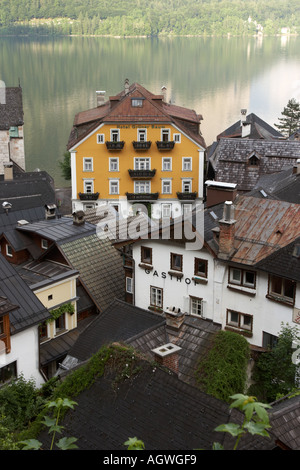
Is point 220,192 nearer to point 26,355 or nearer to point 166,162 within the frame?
point 26,355

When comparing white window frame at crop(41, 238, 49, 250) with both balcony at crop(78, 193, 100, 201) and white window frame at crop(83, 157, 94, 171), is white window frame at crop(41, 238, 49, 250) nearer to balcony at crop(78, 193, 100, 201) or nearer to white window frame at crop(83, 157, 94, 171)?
balcony at crop(78, 193, 100, 201)

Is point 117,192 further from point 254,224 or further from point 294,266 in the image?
point 294,266

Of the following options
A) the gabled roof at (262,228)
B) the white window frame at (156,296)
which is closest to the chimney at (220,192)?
the gabled roof at (262,228)

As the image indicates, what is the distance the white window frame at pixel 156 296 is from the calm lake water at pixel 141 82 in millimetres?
34868

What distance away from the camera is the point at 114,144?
42188 mm

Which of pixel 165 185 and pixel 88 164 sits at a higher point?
pixel 88 164

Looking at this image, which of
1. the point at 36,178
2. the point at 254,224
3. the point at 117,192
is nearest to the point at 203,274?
the point at 254,224

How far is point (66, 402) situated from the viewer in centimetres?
852

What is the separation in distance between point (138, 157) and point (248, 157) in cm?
787

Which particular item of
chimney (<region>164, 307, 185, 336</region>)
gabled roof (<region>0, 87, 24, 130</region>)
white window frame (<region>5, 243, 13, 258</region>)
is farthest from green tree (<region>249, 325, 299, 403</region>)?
gabled roof (<region>0, 87, 24, 130</region>)

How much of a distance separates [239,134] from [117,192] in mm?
11042

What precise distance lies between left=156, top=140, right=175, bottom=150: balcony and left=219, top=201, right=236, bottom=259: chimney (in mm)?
20753

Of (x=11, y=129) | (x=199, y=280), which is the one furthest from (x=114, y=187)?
(x=199, y=280)

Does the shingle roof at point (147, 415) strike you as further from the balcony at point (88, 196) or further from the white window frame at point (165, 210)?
the white window frame at point (165, 210)
